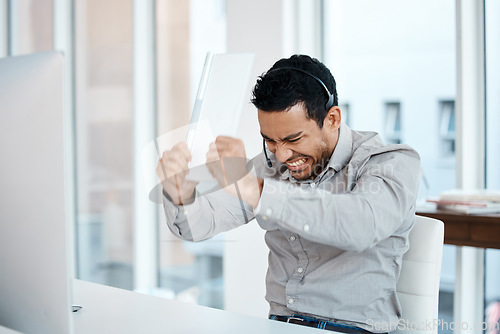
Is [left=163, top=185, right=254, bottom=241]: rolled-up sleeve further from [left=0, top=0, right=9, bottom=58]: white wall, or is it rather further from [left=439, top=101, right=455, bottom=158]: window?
[left=0, top=0, right=9, bottom=58]: white wall

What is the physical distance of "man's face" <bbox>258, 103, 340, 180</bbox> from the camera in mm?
1213

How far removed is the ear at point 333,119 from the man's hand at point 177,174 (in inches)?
16.0

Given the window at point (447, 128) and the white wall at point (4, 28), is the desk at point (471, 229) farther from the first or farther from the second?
the white wall at point (4, 28)

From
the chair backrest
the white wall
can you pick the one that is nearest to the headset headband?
the chair backrest

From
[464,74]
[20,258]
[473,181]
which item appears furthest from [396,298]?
[464,74]

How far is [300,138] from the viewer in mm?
1236

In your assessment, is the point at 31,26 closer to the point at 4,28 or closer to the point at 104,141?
the point at 4,28

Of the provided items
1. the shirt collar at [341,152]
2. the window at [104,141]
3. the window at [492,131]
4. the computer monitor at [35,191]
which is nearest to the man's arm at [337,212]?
the shirt collar at [341,152]

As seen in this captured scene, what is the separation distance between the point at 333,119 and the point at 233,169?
0.42 meters

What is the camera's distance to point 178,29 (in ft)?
9.95

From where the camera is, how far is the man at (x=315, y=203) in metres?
0.99

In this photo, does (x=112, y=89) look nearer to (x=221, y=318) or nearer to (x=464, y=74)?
(x=464, y=74)

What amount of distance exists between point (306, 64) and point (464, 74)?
118cm

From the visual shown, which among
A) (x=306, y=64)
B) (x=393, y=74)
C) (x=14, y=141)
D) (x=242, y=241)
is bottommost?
(x=242, y=241)
